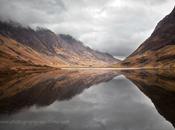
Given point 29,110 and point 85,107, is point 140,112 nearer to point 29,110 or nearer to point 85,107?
point 85,107

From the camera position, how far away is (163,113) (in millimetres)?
30000

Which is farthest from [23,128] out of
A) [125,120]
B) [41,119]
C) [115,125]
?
[125,120]

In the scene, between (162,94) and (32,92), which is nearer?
(162,94)

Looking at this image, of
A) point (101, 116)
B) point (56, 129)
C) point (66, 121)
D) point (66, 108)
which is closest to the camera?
point (56, 129)

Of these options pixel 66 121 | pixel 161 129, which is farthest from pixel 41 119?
pixel 161 129

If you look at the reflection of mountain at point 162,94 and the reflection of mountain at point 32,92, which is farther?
the reflection of mountain at point 32,92

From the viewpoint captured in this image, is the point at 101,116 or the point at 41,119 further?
the point at 101,116

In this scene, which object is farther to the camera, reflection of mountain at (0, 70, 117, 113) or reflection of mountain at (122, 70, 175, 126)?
reflection of mountain at (0, 70, 117, 113)

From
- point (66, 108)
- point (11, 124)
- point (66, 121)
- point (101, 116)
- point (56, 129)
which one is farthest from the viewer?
point (66, 108)

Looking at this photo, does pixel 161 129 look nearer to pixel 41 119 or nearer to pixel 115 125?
pixel 115 125

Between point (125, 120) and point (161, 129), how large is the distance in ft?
15.9

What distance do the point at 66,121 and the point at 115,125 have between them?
5230mm

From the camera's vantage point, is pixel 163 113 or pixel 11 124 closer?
pixel 11 124

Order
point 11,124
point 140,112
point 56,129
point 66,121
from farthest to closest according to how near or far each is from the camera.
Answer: point 140,112 < point 66,121 < point 11,124 < point 56,129
